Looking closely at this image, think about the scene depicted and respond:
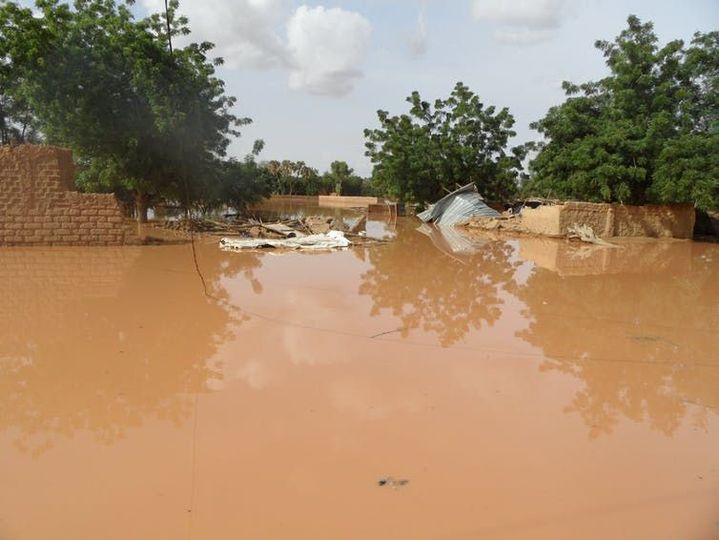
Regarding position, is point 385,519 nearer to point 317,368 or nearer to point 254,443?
point 254,443

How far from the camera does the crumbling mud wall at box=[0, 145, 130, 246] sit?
11.6m

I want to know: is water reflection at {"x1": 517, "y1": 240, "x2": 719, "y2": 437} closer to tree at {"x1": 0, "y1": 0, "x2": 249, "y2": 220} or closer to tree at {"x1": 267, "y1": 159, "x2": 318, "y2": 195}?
tree at {"x1": 0, "y1": 0, "x2": 249, "y2": 220}

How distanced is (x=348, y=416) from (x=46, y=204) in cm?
1118

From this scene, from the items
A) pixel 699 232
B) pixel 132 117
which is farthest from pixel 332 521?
pixel 699 232

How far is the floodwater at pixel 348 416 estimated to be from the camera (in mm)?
2629

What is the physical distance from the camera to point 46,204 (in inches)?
472

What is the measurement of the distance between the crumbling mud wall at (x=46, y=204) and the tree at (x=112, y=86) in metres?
3.15

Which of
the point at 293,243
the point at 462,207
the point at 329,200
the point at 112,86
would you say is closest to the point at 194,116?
the point at 112,86

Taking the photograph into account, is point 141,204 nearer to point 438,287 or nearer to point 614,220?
point 438,287

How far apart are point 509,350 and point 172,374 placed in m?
3.33

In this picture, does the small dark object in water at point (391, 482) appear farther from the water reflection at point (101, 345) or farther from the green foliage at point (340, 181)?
the green foliage at point (340, 181)

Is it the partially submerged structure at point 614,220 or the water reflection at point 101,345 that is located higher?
the partially submerged structure at point 614,220

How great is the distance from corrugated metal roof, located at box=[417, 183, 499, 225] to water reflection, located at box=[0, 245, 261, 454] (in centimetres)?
1725

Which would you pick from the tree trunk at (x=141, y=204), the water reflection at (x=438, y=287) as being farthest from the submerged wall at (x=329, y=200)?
the water reflection at (x=438, y=287)
